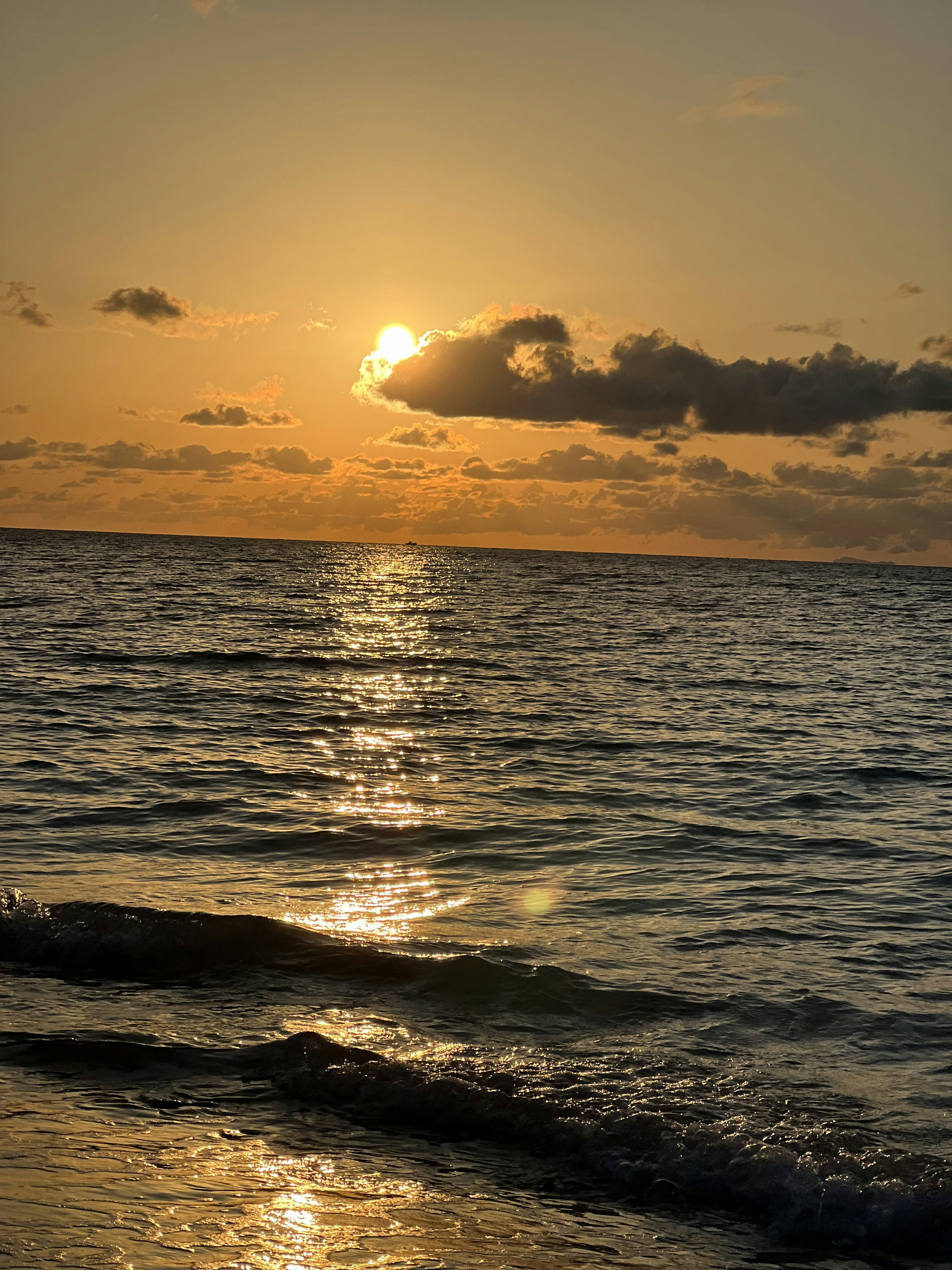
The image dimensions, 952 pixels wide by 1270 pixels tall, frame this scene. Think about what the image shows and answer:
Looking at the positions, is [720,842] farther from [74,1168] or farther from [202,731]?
[202,731]

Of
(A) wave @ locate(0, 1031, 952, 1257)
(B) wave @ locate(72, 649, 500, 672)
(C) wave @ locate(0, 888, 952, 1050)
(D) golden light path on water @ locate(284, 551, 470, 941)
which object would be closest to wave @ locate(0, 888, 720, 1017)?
(C) wave @ locate(0, 888, 952, 1050)

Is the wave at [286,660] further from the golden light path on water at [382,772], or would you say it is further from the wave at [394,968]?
the wave at [394,968]

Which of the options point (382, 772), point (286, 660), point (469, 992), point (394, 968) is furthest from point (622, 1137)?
point (286, 660)

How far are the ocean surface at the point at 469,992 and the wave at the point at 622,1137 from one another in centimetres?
2

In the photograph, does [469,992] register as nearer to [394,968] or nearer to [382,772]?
[394,968]

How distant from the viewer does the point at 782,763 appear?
1938cm

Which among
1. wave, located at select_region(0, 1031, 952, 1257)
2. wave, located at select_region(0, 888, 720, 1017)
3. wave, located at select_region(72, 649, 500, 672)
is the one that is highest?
wave, located at select_region(72, 649, 500, 672)

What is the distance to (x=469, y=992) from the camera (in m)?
8.60

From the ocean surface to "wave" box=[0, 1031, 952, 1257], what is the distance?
23mm

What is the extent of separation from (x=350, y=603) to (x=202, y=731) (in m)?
48.8

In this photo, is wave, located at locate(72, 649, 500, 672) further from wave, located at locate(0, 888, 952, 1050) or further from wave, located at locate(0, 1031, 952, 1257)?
wave, located at locate(0, 1031, 952, 1257)

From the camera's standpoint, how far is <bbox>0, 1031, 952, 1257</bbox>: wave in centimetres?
582

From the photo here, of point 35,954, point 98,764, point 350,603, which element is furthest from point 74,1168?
point 350,603

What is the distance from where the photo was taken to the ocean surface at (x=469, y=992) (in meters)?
5.56
